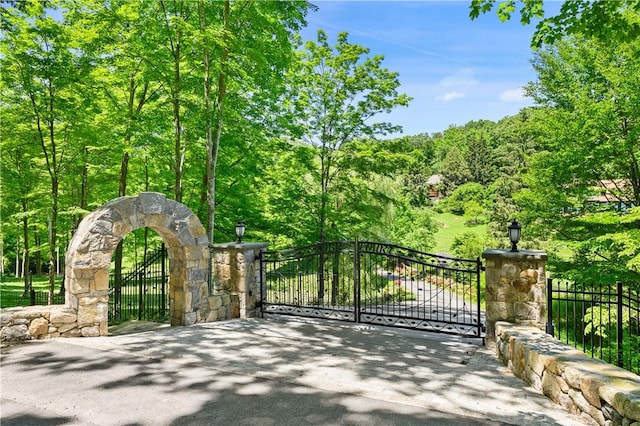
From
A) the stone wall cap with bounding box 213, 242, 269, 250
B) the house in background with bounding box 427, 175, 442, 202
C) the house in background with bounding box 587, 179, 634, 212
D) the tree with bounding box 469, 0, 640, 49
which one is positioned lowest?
the stone wall cap with bounding box 213, 242, 269, 250

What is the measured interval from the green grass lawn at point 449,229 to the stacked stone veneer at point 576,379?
1095 inches

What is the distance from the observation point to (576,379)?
3.27 metres

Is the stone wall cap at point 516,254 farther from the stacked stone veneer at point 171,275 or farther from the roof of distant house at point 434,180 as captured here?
the roof of distant house at point 434,180

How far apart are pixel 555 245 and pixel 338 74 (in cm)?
820

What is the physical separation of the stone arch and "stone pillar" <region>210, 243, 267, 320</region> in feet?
1.79

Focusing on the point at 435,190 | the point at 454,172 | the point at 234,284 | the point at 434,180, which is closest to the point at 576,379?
the point at 234,284

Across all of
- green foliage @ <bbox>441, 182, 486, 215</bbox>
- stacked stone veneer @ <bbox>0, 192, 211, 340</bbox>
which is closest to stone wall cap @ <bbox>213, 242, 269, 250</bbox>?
stacked stone veneer @ <bbox>0, 192, 211, 340</bbox>

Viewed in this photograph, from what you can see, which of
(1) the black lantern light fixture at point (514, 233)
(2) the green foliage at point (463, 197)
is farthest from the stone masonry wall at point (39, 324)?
(2) the green foliage at point (463, 197)

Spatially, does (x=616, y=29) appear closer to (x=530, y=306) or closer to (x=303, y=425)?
(x=530, y=306)

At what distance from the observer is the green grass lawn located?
33.9 m

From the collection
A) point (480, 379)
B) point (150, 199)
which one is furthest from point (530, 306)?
point (150, 199)

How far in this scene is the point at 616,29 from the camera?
455 cm

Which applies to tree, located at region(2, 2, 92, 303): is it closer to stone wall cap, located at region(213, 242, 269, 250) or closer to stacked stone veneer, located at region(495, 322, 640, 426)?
stone wall cap, located at region(213, 242, 269, 250)

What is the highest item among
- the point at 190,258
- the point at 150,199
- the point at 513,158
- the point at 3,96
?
the point at 513,158
